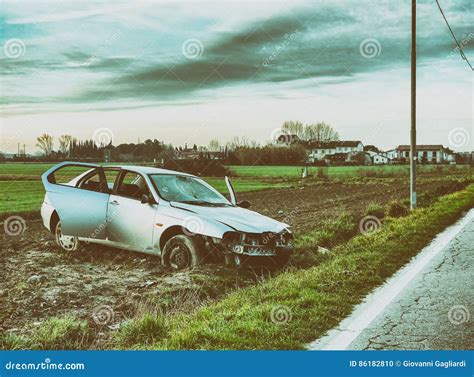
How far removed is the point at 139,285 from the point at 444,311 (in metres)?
3.58

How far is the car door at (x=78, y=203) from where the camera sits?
773 centimetres

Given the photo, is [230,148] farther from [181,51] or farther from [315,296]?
[315,296]

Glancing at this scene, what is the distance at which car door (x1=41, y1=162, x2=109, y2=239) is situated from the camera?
773 centimetres

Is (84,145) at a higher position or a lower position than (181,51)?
lower

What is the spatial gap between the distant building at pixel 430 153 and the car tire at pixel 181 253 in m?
11.7

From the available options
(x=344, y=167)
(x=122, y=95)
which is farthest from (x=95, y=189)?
(x=344, y=167)

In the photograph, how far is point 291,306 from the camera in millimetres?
5598

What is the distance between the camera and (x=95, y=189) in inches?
320

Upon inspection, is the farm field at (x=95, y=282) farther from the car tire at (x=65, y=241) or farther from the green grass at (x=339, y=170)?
the green grass at (x=339, y=170)

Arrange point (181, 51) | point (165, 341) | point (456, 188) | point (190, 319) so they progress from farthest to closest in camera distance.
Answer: point (456, 188)
point (181, 51)
point (190, 319)
point (165, 341)

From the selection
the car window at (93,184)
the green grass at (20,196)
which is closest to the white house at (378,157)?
the green grass at (20,196)

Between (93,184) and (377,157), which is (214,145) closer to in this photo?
(93,184)

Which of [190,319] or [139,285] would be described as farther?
[139,285]

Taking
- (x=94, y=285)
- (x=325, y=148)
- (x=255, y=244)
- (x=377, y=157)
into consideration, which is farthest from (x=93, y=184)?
(x=377, y=157)
